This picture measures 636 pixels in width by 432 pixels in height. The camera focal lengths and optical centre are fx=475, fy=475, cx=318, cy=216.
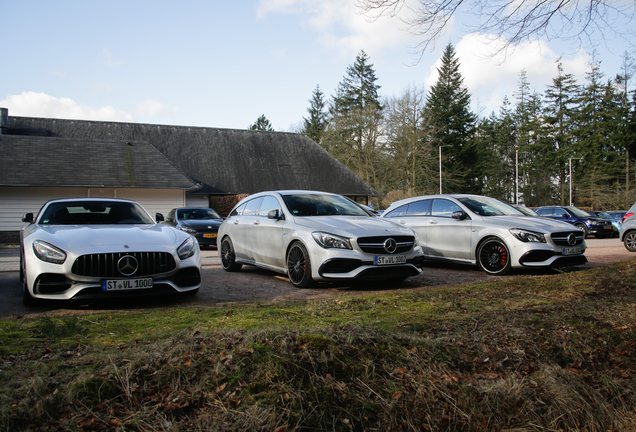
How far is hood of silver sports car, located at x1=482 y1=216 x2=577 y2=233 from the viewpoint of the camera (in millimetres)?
9188

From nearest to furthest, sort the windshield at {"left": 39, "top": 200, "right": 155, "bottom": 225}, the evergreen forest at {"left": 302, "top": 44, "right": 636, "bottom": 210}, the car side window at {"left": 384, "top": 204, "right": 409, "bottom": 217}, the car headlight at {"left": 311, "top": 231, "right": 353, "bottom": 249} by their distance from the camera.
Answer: the windshield at {"left": 39, "top": 200, "right": 155, "bottom": 225} < the car headlight at {"left": 311, "top": 231, "right": 353, "bottom": 249} < the car side window at {"left": 384, "top": 204, "right": 409, "bottom": 217} < the evergreen forest at {"left": 302, "top": 44, "right": 636, "bottom": 210}

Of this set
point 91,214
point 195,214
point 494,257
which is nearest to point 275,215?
point 91,214

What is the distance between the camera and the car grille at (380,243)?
7305mm

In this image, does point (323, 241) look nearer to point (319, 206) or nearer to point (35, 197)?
point (319, 206)

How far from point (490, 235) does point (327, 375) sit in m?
7.45

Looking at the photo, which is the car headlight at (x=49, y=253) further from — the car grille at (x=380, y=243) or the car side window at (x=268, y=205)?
the car grille at (x=380, y=243)

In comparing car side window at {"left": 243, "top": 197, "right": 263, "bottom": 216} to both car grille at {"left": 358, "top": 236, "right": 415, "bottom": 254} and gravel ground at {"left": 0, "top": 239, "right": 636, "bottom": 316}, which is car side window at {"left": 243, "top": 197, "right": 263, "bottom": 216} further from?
car grille at {"left": 358, "top": 236, "right": 415, "bottom": 254}

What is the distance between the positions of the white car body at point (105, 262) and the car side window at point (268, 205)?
7.70ft

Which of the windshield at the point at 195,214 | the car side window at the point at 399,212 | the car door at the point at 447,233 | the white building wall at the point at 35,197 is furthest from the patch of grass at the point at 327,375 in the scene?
the white building wall at the point at 35,197

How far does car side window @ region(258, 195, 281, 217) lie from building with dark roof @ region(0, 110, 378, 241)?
1872 cm

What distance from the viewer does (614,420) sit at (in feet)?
9.51

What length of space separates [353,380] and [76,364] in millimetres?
1660

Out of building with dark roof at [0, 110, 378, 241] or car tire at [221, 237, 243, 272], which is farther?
building with dark roof at [0, 110, 378, 241]

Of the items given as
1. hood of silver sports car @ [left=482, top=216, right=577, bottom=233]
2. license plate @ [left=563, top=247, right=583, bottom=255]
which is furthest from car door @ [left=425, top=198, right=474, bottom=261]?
license plate @ [left=563, top=247, right=583, bottom=255]
